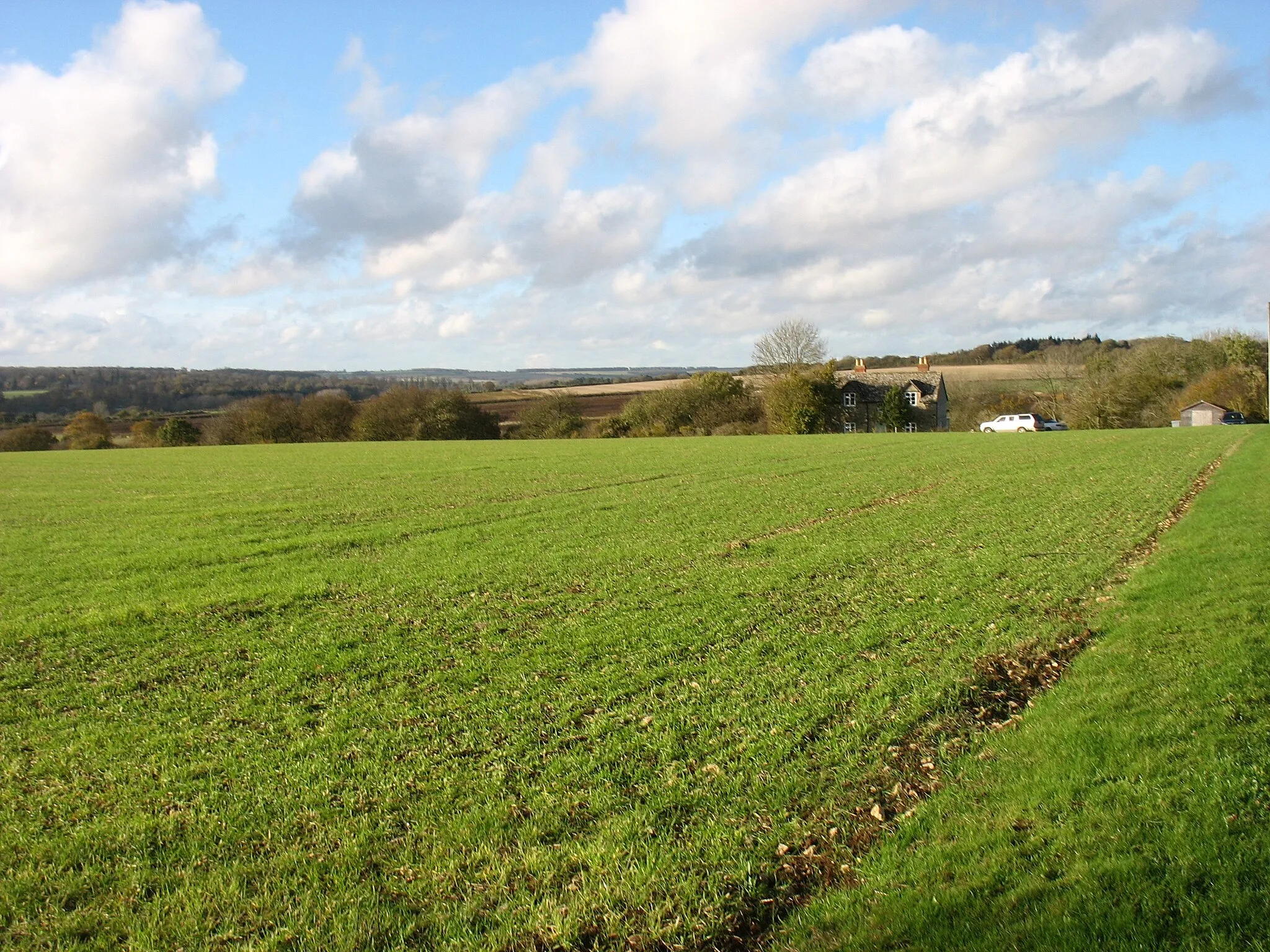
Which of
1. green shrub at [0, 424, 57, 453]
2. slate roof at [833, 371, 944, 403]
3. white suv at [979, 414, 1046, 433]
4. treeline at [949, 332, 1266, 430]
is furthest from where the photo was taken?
slate roof at [833, 371, 944, 403]

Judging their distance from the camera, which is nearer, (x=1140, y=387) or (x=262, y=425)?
(x=1140, y=387)

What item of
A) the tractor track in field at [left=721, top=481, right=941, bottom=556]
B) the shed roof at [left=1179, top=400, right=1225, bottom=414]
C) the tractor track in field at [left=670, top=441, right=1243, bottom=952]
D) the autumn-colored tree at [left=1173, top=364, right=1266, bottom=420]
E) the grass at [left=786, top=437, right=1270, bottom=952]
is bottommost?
the tractor track in field at [left=670, top=441, right=1243, bottom=952]

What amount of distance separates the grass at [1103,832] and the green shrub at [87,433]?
9380 cm

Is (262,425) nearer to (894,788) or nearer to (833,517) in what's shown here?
(833,517)

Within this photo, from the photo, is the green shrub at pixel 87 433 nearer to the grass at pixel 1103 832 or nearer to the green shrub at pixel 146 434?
the green shrub at pixel 146 434

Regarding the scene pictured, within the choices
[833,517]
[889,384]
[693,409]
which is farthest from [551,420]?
[833,517]

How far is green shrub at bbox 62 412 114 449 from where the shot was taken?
82.0 meters

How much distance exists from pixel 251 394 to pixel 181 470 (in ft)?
296

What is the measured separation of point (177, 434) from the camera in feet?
285

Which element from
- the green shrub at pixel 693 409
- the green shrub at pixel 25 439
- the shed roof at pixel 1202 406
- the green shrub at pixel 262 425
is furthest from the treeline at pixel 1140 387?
the green shrub at pixel 25 439

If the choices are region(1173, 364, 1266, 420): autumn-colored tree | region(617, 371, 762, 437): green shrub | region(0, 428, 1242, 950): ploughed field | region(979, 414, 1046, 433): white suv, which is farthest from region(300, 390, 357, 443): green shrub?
→ region(1173, 364, 1266, 420): autumn-colored tree

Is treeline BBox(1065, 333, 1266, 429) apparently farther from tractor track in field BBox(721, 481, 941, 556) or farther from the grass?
the grass

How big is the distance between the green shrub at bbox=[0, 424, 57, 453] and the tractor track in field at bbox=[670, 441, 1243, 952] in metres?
99.3

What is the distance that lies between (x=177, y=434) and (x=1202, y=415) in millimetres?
101839
